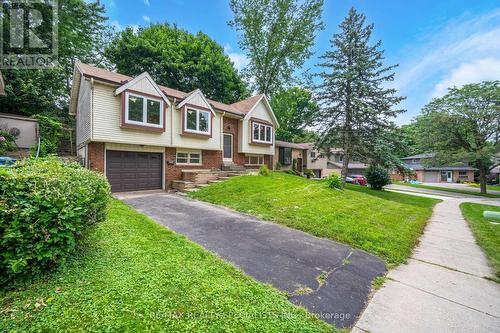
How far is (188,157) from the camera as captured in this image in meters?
13.2

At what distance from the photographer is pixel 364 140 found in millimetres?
15883

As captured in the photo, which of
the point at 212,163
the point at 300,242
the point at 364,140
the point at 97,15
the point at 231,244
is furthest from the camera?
the point at 97,15

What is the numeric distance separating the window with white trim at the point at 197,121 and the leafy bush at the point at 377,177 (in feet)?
46.5

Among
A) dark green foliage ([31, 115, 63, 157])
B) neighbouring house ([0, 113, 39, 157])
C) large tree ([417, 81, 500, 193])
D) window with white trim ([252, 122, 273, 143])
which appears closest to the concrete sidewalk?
window with white trim ([252, 122, 273, 143])

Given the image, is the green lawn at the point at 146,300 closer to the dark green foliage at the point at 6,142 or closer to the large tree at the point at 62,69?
the dark green foliage at the point at 6,142

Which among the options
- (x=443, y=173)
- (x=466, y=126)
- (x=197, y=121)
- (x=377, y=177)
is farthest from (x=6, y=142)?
(x=443, y=173)

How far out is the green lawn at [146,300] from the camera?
1.95 metres

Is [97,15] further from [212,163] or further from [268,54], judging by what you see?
[212,163]

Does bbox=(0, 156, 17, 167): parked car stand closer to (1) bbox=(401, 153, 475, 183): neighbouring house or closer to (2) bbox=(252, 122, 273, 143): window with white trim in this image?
(2) bbox=(252, 122, 273, 143): window with white trim

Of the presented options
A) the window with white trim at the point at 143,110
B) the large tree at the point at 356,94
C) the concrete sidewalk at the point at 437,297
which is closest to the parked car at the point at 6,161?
the window with white trim at the point at 143,110

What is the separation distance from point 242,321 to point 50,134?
16.0 metres

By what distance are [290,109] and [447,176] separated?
118 feet

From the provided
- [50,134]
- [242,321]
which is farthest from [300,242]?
[50,134]

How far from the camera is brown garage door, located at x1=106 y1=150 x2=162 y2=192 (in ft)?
33.7
